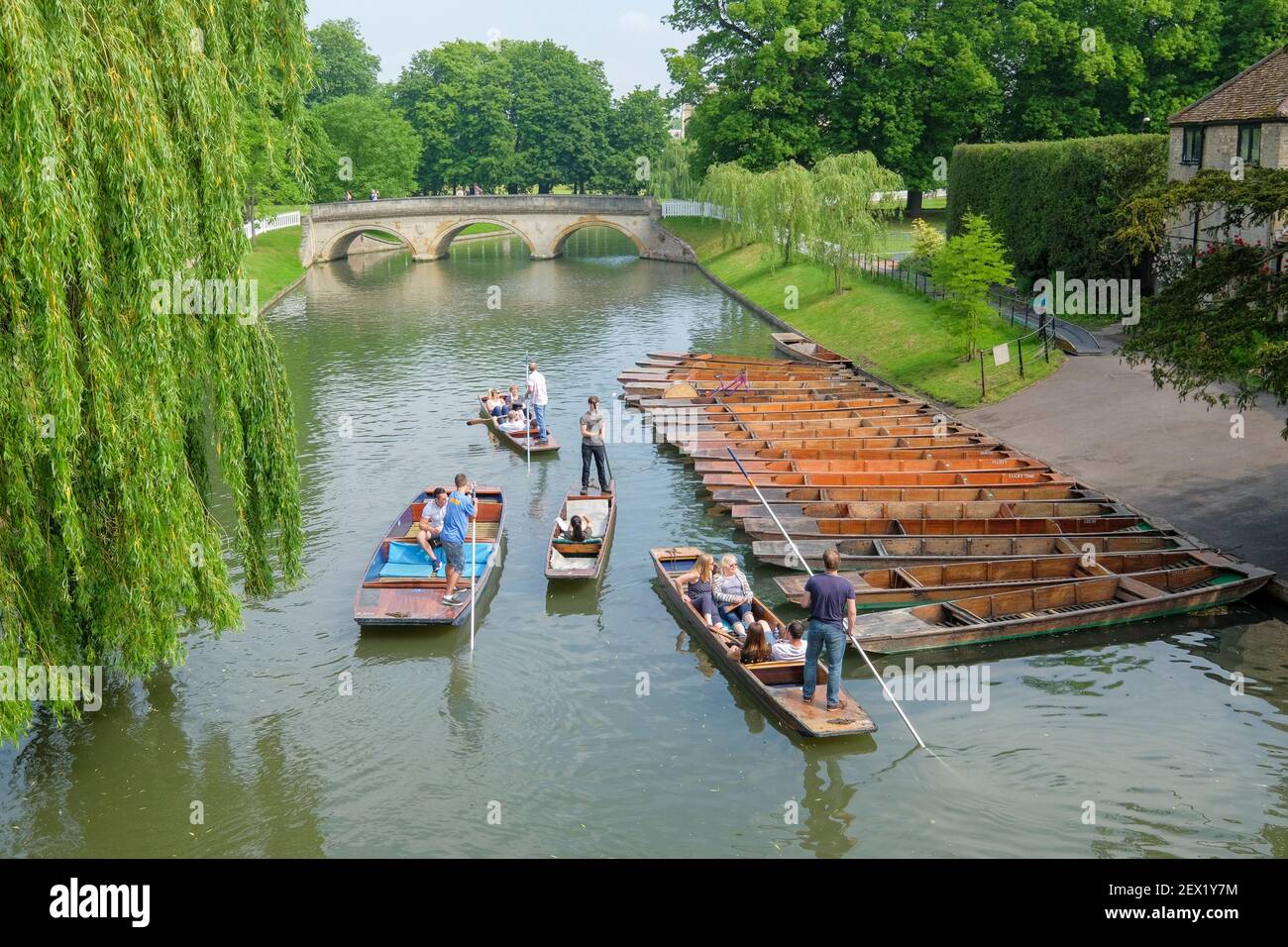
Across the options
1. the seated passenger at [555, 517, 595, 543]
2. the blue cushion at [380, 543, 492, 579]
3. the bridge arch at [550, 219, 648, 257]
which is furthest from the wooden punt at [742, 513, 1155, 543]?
the bridge arch at [550, 219, 648, 257]

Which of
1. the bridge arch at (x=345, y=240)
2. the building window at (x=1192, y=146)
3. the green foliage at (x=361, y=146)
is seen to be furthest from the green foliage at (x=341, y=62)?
the building window at (x=1192, y=146)

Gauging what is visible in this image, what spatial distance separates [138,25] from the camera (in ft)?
38.1

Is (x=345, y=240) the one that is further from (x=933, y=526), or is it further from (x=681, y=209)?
(x=933, y=526)

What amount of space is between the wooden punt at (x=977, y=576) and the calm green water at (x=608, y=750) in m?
1.08

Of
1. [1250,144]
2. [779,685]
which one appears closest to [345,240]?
[1250,144]

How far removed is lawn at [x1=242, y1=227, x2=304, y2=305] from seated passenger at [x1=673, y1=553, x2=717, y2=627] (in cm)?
3908

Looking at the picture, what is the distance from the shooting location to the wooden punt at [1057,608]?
53.8 ft

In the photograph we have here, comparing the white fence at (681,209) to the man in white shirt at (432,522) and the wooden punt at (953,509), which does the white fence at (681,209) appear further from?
the man in white shirt at (432,522)

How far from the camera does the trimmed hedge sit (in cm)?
3509

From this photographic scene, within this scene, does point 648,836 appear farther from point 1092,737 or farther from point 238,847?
point 1092,737

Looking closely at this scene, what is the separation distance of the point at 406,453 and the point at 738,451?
25.7 feet

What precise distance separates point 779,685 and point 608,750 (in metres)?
2.34

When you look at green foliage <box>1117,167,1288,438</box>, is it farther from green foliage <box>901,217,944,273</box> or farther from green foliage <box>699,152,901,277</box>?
green foliage <box>699,152,901,277</box>

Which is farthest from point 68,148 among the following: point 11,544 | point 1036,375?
point 1036,375
